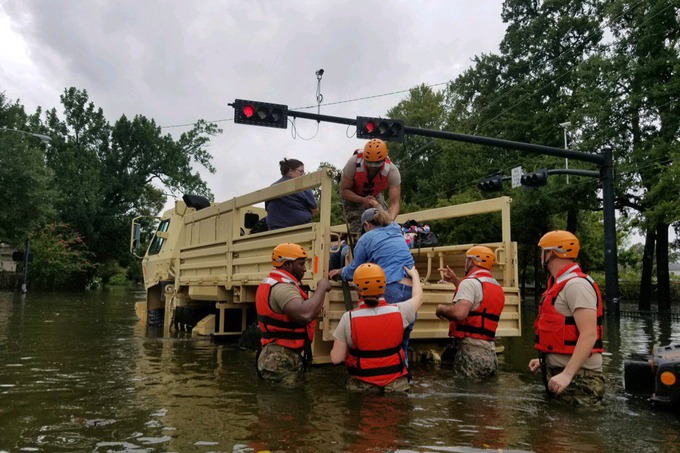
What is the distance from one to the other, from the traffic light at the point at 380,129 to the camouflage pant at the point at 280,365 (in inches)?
321

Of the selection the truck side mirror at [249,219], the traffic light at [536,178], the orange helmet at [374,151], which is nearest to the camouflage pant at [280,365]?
the orange helmet at [374,151]

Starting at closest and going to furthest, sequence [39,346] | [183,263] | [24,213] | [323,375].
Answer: [323,375]
[39,346]
[183,263]
[24,213]

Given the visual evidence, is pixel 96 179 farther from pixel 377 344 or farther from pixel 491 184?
pixel 377 344

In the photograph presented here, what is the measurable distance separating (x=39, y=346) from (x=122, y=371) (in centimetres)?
310

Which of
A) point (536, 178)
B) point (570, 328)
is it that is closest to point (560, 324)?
point (570, 328)

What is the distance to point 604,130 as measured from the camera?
874 inches

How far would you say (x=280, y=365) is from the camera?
5.81 m

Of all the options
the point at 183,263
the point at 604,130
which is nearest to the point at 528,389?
the point at 183,263

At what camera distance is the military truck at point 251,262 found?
20.3 ft

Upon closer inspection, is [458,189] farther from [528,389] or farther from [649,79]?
[528,389]

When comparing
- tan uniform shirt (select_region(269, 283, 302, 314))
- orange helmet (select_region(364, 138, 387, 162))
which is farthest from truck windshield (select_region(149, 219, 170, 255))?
tan uniform shirt (select_region(269, 283, 302, 314))

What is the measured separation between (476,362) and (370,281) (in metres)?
2.07

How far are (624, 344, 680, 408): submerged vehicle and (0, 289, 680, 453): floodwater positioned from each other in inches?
4.8

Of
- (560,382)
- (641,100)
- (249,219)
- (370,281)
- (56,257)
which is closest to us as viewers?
(560,382)
